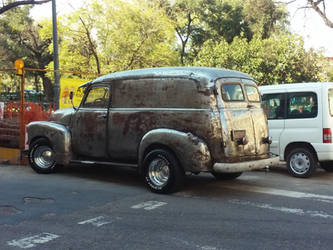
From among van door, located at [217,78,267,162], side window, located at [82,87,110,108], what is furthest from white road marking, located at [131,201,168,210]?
side window, located at [82,87,110,108]

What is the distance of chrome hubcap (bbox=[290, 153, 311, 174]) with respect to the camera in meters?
8.48

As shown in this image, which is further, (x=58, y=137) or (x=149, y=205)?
(x=58, y=137)

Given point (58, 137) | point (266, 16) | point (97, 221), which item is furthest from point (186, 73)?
point (266, 16)

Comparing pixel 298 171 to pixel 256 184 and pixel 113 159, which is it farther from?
pixel 113 159

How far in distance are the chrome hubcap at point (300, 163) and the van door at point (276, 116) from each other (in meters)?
0.35

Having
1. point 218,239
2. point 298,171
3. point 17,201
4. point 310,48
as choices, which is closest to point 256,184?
point 298,171

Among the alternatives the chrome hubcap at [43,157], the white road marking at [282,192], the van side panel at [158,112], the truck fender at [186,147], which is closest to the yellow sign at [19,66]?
the chrome hubcap at [43,157]

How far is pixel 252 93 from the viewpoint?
731cm

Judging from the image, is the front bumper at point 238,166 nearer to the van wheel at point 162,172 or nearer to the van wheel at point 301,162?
the van wheel at point 162,172

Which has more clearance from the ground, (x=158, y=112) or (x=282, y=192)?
(x=158, y=112)

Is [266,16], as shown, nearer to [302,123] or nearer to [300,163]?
[302,123]

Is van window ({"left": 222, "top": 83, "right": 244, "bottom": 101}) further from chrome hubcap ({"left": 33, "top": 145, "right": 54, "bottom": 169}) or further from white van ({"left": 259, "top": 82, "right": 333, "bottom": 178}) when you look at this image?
chrome hubcap ({"left": 33, "top": 145, "right": 54, "bottom": 169})

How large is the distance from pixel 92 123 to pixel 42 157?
173 cm

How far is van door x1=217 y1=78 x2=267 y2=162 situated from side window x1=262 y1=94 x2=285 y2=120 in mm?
1812
